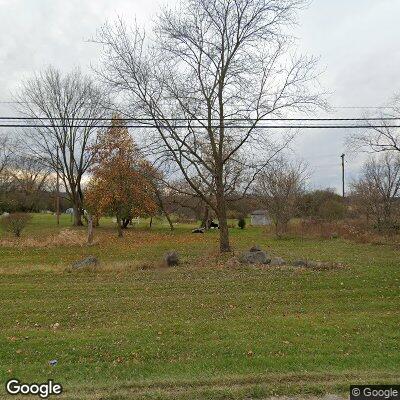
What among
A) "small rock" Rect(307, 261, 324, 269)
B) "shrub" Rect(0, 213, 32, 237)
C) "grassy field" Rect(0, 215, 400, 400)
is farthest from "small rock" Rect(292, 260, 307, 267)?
"shrub" Rect(0, 213, 32, 237)

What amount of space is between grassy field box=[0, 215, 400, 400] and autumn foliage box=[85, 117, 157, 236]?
64.2ft

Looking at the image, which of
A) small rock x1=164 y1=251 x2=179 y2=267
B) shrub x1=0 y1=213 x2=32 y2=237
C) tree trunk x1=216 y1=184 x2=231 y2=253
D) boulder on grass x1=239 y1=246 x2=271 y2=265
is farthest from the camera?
shrub x1=0 y1=213 x2=32 y2=237

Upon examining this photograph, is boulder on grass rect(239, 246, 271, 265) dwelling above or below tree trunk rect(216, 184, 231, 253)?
below

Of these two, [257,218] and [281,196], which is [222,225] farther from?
[257,218]

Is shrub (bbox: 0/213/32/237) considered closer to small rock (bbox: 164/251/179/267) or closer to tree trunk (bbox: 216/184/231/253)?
tree trunk (bbox: 216/184/231/253)

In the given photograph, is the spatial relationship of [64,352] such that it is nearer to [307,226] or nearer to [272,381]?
[272,381]

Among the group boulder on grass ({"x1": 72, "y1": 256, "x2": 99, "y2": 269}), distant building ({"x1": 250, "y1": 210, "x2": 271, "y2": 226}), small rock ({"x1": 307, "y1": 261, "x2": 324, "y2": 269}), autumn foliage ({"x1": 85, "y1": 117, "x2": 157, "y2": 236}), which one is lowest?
small rock ({"x1": 307, "y1": 261, "x2": 324, "y2": 269})

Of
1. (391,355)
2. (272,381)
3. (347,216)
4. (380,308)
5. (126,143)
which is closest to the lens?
(272,381)

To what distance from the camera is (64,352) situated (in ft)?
17.7

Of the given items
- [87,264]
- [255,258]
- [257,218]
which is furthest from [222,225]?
[257,218]

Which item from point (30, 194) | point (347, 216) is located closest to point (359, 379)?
point (347, 216)

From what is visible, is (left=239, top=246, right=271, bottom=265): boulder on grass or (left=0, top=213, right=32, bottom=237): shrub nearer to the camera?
(left=239, top=246, right=271, bottom=265): boulder on grass

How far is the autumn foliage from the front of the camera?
Result: 3086cm

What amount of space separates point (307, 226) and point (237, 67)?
60.6ft
